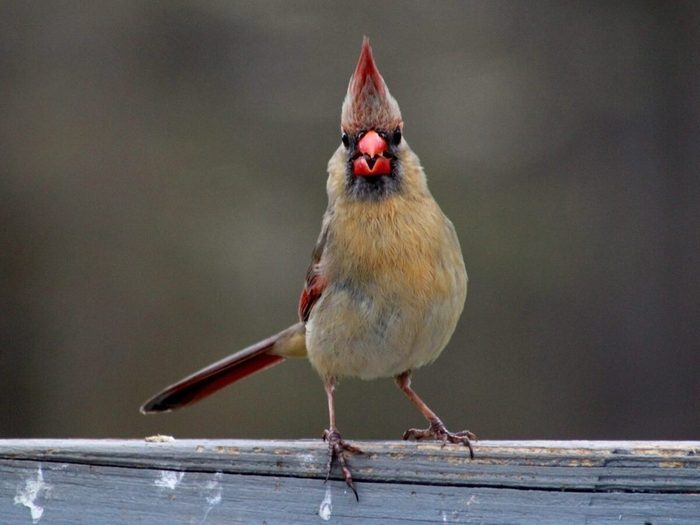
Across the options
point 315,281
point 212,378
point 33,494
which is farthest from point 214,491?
point 212,378

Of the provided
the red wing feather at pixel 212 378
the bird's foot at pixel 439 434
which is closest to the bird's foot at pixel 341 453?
the bird's foot at pixel 439 434

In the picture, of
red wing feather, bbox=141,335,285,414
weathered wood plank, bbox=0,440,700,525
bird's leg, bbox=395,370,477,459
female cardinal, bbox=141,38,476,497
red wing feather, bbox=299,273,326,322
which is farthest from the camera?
red wing feather, bbox=141,335,285,414

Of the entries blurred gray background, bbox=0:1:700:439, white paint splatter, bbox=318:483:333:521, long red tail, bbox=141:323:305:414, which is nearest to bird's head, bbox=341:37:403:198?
long red tail, bbox=141:323:305:414

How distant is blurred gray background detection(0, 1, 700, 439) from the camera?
5152 millimetres

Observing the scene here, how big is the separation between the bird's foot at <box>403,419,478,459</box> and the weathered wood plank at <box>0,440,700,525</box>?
0.16 m

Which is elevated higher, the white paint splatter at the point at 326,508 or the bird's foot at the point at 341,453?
the bird's foot at the point at 341,453

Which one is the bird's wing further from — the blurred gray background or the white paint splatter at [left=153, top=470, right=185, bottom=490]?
the blurred gray background

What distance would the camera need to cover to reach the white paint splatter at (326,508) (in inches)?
91.4

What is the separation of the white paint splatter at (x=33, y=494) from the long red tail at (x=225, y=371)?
93 centimetres

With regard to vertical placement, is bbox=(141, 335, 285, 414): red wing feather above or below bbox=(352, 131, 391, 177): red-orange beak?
→ below

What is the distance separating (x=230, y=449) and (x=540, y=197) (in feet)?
10.2

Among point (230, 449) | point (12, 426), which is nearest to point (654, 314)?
point (12, 426)

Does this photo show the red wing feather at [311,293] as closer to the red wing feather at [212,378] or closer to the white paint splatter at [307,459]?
the red wing feather at [212,378]

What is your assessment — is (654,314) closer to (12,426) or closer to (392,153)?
(392,153)
